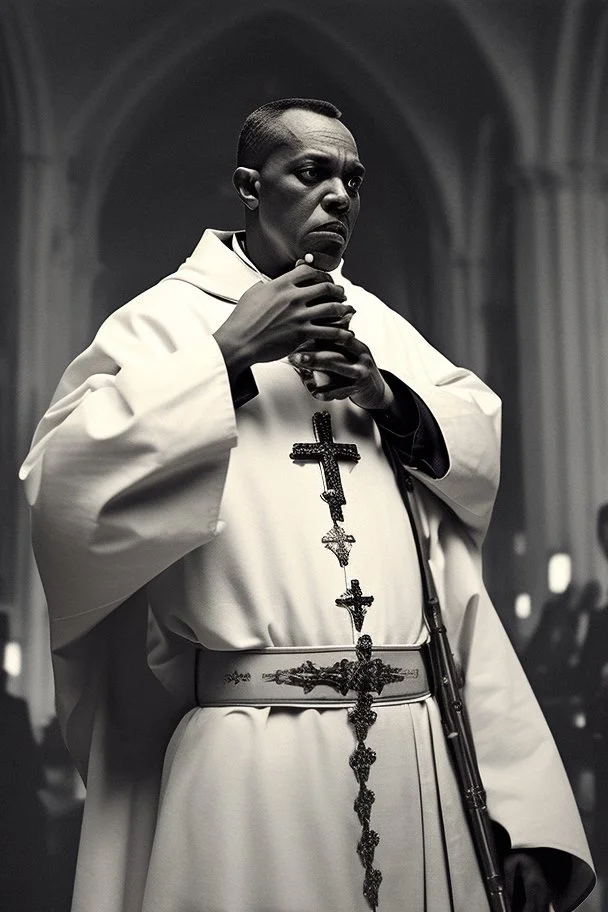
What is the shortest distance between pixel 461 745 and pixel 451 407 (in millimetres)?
709

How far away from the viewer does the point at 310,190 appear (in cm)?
282

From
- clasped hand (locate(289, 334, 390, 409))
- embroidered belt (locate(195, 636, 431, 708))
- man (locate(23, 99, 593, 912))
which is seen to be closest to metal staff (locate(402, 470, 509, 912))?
man (locate(23, 99, 593, 912))

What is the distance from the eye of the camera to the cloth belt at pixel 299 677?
2.53 metres

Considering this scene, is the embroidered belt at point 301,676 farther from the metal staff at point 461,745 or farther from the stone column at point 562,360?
the stone column at point 562,360

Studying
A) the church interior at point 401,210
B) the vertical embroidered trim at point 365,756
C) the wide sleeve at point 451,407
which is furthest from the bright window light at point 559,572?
the vertical embroidered trim at point 365,756

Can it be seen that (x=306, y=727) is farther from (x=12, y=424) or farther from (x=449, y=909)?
(x=12, y=424)

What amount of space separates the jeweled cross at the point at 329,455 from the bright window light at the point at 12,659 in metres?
2.86

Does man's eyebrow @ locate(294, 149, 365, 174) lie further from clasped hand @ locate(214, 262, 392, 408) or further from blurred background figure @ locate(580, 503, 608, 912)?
blurred background figure @ locate(580, 503, 608, 912)

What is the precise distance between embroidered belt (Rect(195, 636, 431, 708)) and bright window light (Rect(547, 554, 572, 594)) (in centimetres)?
319

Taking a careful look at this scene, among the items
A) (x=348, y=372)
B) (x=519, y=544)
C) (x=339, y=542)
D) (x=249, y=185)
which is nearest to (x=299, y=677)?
(x=339, y=542)

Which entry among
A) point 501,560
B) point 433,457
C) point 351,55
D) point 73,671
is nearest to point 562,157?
point 351,55

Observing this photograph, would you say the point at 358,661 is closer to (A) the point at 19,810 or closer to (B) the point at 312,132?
(B) the point at 312,132

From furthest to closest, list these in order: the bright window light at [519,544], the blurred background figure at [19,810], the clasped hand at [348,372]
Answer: the bright window light at [519,544] < the blurred background figure at [19,810] < the clasped hand at [348,372]

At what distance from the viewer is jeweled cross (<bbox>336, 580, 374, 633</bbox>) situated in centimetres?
257
